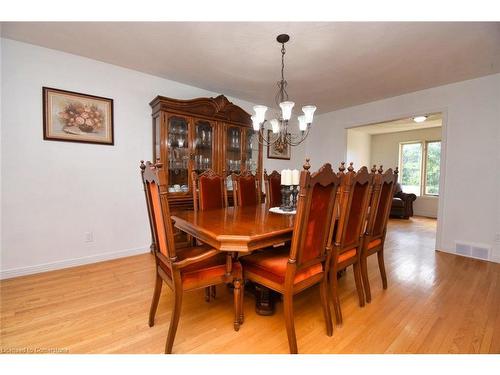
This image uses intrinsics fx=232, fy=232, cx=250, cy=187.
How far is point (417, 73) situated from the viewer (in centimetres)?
→ 285

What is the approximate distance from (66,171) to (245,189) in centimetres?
195

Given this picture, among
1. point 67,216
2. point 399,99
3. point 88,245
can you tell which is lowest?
point 88,245

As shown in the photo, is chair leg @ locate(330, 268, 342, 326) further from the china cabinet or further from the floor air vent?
the floor air vent

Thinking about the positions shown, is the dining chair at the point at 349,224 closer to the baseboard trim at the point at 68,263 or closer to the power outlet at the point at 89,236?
the baseboard trim at the point at 68,263

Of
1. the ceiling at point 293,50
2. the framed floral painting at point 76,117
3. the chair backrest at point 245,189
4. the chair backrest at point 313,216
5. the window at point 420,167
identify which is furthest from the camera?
the window at point 420,167

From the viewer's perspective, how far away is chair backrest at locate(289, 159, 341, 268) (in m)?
1.20

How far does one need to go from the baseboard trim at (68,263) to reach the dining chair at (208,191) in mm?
1266

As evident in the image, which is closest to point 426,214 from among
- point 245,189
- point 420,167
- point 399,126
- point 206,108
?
point 420,167

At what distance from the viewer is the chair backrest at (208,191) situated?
2.30 m

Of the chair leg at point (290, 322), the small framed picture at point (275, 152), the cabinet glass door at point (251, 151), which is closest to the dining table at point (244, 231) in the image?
the chair leg at point (290, 322)

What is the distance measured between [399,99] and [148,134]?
12.4 ft

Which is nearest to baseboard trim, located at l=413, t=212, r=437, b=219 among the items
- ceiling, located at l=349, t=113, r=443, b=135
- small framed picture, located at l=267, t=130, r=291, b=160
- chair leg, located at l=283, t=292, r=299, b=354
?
ceiling, located at l=349, t=113, r=443, b=135

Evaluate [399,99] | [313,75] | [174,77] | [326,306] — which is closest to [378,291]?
[326,306]

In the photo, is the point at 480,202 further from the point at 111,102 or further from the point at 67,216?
the point at 67,216
